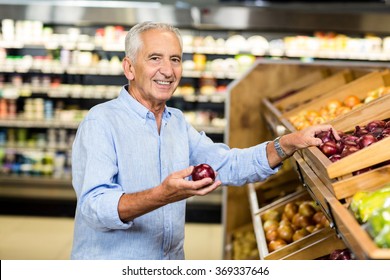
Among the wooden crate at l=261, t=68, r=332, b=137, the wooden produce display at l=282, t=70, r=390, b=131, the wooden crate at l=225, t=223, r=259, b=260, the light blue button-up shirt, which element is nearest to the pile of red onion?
the light blue button-up shirt

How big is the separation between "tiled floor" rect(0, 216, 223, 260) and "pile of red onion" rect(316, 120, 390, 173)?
310 cm

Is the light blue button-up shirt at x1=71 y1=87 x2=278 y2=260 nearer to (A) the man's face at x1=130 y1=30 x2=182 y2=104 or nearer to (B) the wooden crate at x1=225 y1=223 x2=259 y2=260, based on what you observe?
(A) the man's face at x1=130 y1=30 x2=182 y2=104

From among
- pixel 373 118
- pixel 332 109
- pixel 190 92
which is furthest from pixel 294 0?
pixel 373 118

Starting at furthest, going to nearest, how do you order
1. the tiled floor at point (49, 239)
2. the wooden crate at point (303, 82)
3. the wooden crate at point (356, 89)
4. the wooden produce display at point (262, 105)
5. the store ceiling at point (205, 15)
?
the store ceiling at point (205, 15)
the tiled floor at point (49, 239)
the wooden crate at point (303, 82)
the wooden produce display at point (262, 105)
the wooden crate at point (356, 89)

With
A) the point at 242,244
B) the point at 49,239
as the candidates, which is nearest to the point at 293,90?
the point at 242,244

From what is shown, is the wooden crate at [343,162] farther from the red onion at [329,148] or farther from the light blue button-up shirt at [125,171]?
the light blue button-up shirt at [125,171]

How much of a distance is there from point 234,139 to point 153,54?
105 inches

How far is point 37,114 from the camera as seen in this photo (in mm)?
7039

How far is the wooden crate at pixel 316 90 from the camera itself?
4191 mm

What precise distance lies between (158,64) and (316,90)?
2255 mm

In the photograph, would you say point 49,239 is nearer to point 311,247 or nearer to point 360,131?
point 311,247

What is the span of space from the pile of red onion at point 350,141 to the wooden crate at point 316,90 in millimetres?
1769

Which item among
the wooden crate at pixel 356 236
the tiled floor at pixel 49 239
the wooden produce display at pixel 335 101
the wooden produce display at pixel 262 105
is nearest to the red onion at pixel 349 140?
the wooden crate at pixel 356 236

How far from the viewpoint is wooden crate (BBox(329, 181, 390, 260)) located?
1.27 metres
